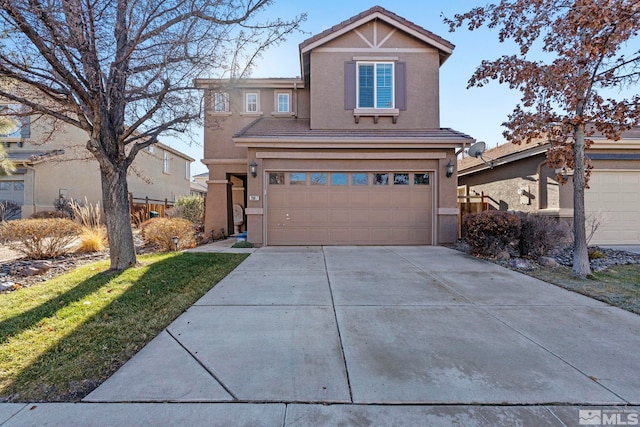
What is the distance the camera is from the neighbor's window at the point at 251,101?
12.9 m

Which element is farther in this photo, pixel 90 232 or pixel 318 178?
pixel 318 178

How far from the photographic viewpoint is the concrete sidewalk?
7.54ft

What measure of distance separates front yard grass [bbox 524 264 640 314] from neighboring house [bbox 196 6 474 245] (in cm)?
384

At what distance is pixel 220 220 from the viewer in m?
12.3

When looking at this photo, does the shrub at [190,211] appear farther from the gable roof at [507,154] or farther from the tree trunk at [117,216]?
the gable roof at [507,154]

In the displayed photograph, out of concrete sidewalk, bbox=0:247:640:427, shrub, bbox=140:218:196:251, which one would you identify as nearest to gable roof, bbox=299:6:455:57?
shrub, bbox=140:218:196:251

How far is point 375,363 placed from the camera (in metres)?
2.94

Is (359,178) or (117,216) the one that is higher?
(359,178)

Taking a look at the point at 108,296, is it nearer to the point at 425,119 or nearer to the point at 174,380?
the point at 174,380

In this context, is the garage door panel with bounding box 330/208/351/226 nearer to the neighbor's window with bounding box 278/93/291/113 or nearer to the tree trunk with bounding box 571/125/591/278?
the neighbor's window with bounding box 278/93/291/113

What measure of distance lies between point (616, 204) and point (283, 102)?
496 inches

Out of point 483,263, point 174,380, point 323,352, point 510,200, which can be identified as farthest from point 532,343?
point 510,200

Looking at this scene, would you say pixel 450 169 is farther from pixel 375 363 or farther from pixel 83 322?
pixel 83 322

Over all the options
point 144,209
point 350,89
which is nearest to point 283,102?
point 350,89
